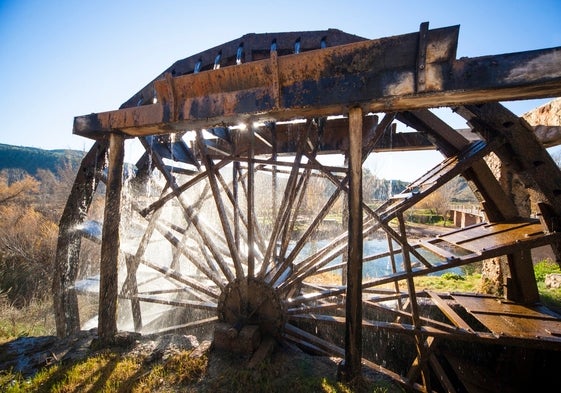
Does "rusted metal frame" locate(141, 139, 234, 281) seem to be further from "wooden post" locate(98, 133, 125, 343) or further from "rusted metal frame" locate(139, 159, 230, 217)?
"wooden post" locate(98, 133, 125, 343)

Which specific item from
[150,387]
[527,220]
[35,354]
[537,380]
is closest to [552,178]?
[527,220]

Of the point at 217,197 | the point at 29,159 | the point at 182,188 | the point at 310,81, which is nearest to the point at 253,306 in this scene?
the point at 217,197

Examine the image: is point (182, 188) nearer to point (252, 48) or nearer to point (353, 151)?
point (252, 48)

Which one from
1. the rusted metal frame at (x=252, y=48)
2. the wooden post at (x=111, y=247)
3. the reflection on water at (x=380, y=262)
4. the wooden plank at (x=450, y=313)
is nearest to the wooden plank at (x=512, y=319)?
the wooden plank at (x=450, y=313)

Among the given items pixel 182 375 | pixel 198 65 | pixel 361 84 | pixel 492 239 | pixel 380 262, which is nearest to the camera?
pixel 361 84

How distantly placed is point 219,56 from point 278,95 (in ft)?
6.92

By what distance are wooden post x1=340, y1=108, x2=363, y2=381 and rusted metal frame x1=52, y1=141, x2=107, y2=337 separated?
4385mm

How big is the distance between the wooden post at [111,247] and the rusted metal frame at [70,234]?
134 cm

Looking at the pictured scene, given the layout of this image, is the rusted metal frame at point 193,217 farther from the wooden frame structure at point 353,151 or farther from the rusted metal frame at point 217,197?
the rusted metal frame at point 217,197

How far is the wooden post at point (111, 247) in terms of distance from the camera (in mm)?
3484

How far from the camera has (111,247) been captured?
3.55m

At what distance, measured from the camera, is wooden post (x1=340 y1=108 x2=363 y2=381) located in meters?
2.54

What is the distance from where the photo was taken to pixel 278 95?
2695 millimetres

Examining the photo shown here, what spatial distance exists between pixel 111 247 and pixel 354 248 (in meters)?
3.23
